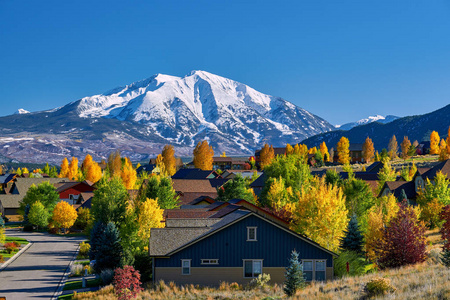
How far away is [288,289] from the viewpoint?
1314 inches

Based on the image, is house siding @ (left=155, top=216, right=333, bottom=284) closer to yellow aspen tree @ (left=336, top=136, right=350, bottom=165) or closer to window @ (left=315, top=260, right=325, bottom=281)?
window @ (left=315, top=260, right=325, bottom=281)

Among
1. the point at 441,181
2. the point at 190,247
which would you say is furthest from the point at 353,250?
the point at 441,181

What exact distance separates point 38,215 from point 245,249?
2344 inches

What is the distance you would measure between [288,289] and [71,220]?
198 feet

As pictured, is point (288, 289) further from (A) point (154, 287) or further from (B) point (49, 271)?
(B) point (49, 271)

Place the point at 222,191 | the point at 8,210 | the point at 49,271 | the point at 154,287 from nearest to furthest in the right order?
the point at 154,287 < the point at 49,271 < the point at 222,191 < the point at 8,210

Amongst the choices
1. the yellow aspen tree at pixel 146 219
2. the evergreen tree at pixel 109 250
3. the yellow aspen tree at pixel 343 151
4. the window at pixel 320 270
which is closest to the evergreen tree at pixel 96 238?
the evergreen tree at pixel 109 250

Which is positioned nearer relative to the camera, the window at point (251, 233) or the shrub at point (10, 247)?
the window at point (251, 233)

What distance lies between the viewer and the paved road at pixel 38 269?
132ft

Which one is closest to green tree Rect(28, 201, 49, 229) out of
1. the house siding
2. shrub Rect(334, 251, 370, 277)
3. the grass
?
the grass

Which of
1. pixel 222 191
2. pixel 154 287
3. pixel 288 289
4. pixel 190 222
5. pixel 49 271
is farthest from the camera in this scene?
pixel 222 191

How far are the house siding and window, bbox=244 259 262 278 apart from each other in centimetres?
32

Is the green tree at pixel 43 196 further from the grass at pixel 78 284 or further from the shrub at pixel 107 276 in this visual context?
the shrub at pixel 107 276

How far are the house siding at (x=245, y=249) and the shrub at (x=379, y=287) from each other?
34.2 ft
